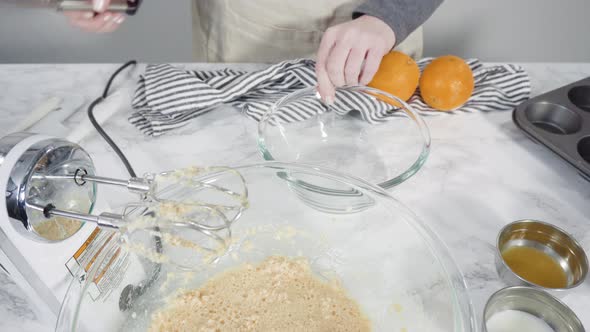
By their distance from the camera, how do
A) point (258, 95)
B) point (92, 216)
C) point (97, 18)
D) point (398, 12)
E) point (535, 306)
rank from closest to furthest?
point (92, 216) < point (535, 306) < point (97, 18) < point (398, 12) < point (258, 95)

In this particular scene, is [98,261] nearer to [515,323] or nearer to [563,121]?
[515,323]

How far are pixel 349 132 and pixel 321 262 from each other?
1.04 feet

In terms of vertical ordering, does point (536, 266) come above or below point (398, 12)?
below

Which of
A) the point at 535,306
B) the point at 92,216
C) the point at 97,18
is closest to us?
the point at 92,216

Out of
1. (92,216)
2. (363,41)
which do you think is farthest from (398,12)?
(92,216)

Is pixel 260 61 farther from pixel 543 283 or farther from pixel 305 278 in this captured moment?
pixel 543 283

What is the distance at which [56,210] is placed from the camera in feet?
1.71

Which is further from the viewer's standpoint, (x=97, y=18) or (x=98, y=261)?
(x=97, y=18)

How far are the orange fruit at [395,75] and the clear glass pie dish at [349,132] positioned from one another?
0.11 ft

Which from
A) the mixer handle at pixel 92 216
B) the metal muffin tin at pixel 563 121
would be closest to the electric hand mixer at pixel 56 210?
the mixer handle at pixel 92 216

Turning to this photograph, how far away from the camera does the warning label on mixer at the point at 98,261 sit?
1.96 feet

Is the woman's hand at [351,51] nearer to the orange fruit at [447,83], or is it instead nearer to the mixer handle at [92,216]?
the orange fruit at [447,83]

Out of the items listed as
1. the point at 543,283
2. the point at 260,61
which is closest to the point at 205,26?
the point at 260,61

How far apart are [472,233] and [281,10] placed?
0.64 m
